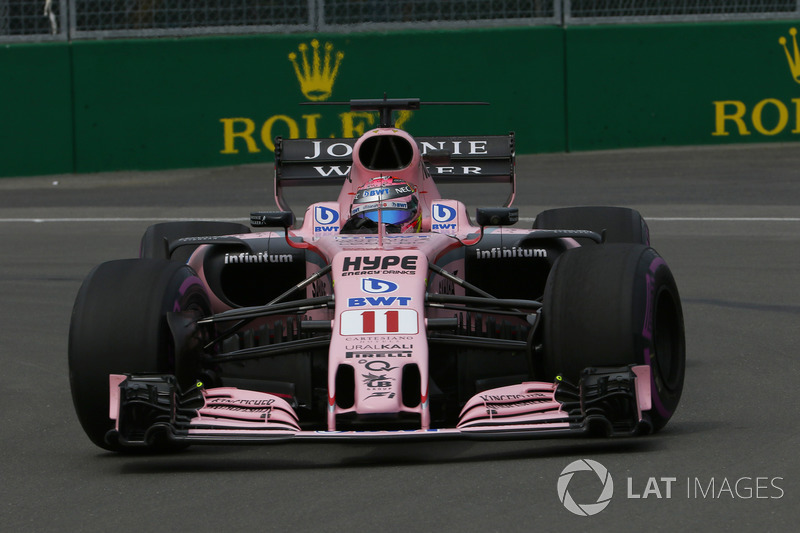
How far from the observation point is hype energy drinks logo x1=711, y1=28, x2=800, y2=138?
64.1 feet

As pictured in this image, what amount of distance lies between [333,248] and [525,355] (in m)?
1.06

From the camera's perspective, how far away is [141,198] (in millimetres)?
17812

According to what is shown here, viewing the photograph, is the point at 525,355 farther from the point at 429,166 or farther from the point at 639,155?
the point at 639,155

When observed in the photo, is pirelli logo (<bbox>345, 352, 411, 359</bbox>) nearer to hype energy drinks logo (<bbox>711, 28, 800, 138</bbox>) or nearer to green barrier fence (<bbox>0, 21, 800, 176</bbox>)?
green barrier fence (<bbox>0, 21, 800, 176</bbox>)

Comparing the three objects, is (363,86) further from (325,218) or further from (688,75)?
(325,218)

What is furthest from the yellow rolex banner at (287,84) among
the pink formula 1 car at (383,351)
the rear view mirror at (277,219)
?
the pink formula 1 car at (383,351)

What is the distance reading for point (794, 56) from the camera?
19.5 m

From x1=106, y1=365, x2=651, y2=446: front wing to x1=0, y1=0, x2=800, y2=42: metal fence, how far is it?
43.6ft

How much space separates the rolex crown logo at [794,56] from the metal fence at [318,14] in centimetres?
38

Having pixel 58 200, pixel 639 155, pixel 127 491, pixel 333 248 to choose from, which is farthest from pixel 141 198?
pixel 127 491

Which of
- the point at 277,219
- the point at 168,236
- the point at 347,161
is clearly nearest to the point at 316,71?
the point at 347,161

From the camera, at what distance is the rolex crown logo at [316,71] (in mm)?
19422

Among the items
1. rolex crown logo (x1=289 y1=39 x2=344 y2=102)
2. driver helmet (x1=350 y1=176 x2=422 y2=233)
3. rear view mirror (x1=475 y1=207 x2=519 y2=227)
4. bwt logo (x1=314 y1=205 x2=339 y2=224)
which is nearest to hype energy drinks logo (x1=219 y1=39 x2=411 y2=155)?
rolex crown logo (x1=289 y1=39 x2=344 y2=102)

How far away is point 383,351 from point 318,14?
1344cm
